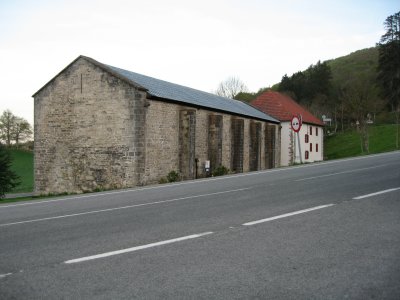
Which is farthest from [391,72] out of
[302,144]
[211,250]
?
[211,250]

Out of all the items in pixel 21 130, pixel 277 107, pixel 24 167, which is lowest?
pixel 24 167

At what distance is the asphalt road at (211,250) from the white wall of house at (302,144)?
3065 centimetres

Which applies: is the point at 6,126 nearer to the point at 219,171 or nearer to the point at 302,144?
the point at 302,144

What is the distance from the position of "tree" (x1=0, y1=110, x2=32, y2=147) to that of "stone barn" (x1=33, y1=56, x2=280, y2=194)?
1980 inches

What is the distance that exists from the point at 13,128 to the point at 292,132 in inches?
1985

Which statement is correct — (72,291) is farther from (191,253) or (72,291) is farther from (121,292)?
(191,253)

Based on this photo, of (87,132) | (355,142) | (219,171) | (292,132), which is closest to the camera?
(87,132)

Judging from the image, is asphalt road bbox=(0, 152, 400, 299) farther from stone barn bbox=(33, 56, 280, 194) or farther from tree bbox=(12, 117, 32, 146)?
tree bbox=(12, 117, 32, 146)

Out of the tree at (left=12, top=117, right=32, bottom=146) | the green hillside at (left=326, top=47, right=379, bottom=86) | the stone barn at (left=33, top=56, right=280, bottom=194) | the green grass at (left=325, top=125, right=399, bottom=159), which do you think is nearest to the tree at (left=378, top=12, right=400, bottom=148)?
the green grass at (left=325, top=125, right=399, bottom=159)

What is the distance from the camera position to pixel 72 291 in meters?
3.99

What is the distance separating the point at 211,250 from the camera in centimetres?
530

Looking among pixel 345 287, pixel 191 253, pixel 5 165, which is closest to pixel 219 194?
pixel 191 253

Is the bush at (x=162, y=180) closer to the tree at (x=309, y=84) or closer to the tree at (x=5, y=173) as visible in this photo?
the tree at (x=5, y=173)

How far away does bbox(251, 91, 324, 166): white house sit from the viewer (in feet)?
133
